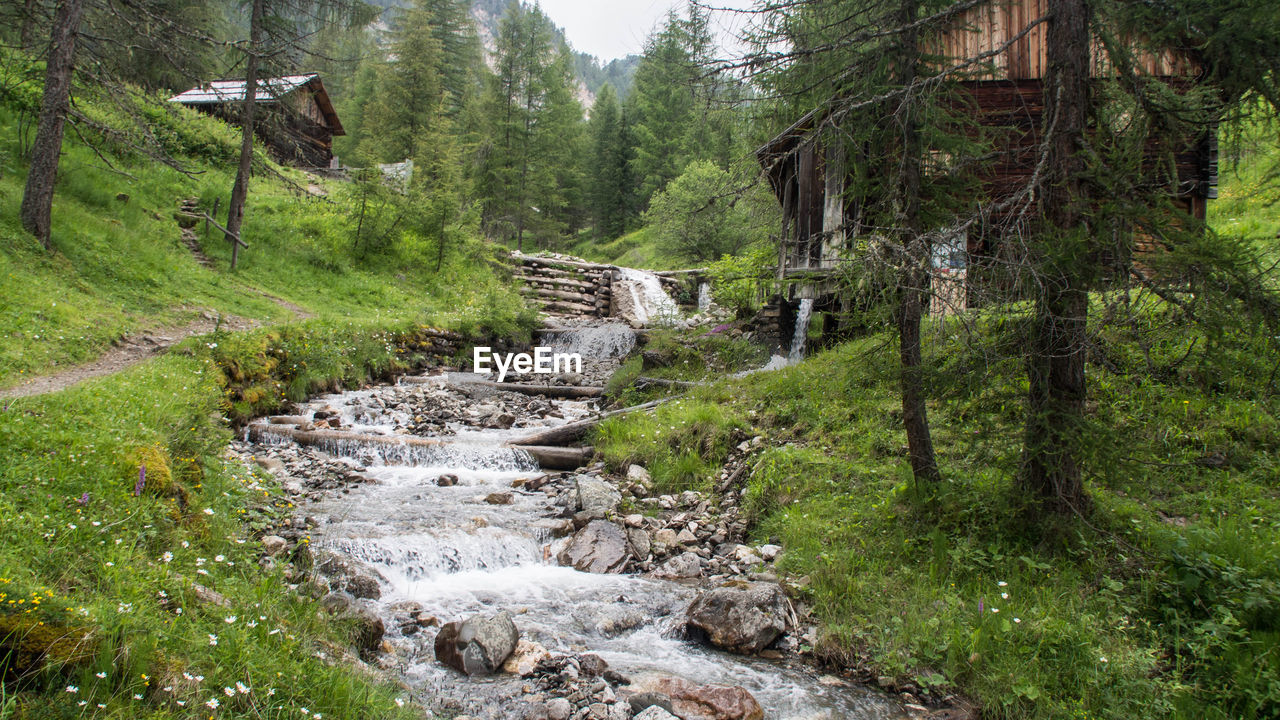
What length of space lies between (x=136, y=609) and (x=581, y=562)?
3.65 metres

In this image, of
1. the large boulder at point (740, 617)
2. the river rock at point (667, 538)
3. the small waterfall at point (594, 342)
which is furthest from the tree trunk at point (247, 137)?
the large boulder at point (740, 617)

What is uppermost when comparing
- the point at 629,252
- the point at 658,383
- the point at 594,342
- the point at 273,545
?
the point at 629,252

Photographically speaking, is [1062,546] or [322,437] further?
[322,437]

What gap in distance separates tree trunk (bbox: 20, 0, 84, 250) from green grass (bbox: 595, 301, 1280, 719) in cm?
1332

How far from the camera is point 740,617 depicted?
487cm

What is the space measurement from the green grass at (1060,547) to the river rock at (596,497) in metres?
1.56

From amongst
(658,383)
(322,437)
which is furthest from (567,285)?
(322,437)

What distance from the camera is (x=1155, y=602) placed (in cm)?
431

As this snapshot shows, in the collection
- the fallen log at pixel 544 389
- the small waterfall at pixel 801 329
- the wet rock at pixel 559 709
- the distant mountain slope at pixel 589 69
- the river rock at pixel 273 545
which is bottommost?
the wet rock at pixel 559 709

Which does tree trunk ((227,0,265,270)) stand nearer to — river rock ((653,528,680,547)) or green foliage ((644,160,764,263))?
green foliage ((644,160,764,263))

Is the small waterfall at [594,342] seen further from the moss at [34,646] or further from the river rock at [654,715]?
the moss at [34,646]

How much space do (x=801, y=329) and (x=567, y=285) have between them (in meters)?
14.3

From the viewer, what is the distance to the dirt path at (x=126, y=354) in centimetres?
712

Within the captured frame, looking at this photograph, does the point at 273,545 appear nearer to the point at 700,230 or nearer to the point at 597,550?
the point at 597,550
